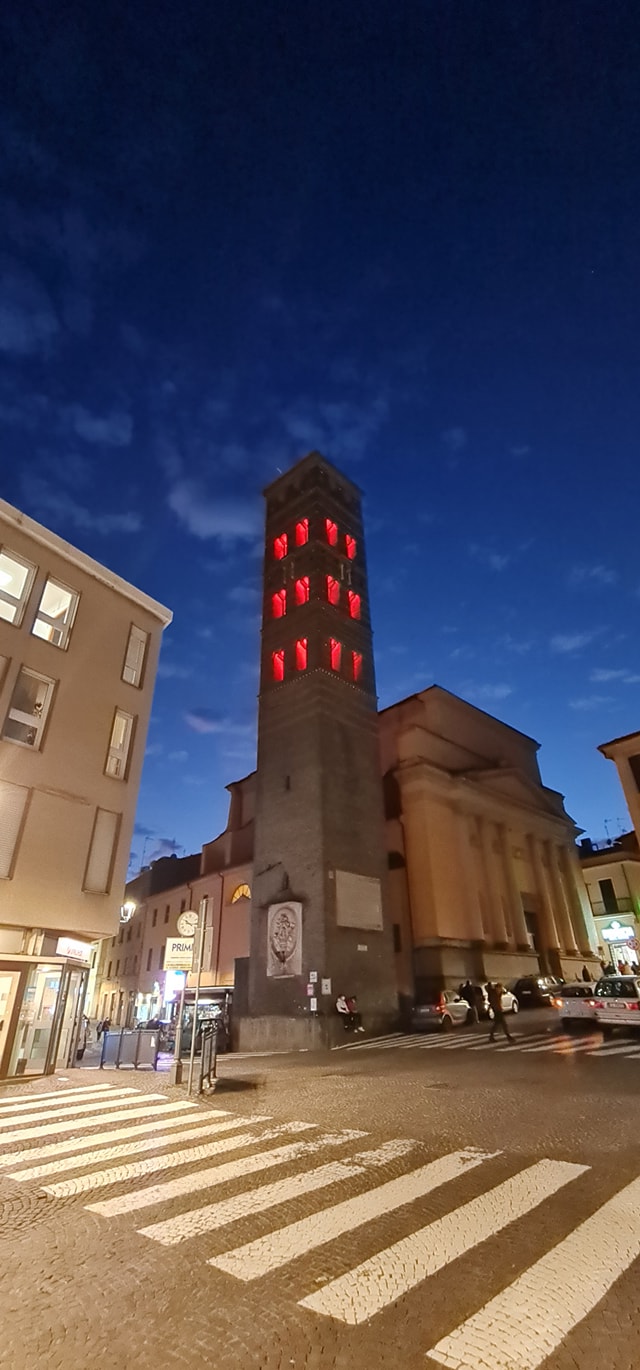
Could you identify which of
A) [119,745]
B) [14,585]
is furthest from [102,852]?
[14,585]

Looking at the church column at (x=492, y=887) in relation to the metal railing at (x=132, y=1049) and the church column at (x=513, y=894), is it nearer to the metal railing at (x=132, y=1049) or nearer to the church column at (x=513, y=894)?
the church column at (x=513, y=894)

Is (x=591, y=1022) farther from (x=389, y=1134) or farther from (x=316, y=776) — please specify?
(x=389, y=1134)

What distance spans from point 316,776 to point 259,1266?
2804 cm

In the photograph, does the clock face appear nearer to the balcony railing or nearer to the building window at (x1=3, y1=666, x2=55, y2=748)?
the building window at (x1=3, y1=666, x2=55, y2=748)

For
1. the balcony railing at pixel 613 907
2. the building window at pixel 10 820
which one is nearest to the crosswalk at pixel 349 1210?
the building window at pixel 10 820

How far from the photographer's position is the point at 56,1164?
7.28 meters

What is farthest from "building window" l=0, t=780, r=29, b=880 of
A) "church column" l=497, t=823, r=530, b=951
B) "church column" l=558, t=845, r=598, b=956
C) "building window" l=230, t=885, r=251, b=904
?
"church column" l=558, t=845, r=598, b=956

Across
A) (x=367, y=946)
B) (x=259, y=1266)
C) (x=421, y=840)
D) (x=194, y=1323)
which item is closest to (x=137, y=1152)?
(x=259, y=1266)

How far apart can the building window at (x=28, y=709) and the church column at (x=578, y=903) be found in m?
44.0

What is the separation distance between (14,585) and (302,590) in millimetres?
21065

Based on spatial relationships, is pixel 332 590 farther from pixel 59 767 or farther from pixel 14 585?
pixel 59 767

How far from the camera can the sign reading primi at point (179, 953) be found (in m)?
13.5

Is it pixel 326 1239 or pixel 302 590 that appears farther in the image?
pixel 302 590

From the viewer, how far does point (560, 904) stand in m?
48.5
